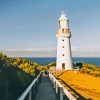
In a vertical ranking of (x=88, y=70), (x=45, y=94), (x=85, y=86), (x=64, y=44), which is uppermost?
(x=64, y=44)

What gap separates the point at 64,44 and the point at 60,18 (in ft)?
14.4

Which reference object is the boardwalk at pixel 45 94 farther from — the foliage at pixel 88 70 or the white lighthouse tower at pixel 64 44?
the foliage at pixel 88 70

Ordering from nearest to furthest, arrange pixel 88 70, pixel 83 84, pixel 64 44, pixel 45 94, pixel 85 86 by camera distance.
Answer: pixel 45 94 < pixel 85 86 < pixel 83 84 < pixel 64 44 < pixel 88 70

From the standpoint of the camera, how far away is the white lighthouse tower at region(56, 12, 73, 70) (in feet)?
162

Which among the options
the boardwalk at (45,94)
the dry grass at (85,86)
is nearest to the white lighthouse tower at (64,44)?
the dry grass at (85,86)

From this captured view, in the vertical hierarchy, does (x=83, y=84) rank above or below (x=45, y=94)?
below

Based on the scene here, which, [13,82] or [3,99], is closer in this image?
[3,99]

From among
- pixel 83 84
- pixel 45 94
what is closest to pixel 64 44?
pixel 83 84

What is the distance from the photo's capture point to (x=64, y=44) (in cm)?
4962

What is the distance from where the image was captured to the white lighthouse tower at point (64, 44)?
49375 millimetres

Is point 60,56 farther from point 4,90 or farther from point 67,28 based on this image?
point 4,90

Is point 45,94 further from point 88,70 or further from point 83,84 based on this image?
point 88,70

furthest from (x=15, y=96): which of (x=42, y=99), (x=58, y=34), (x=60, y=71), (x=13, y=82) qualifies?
(x=58, y=34)

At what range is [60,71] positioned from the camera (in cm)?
4691
